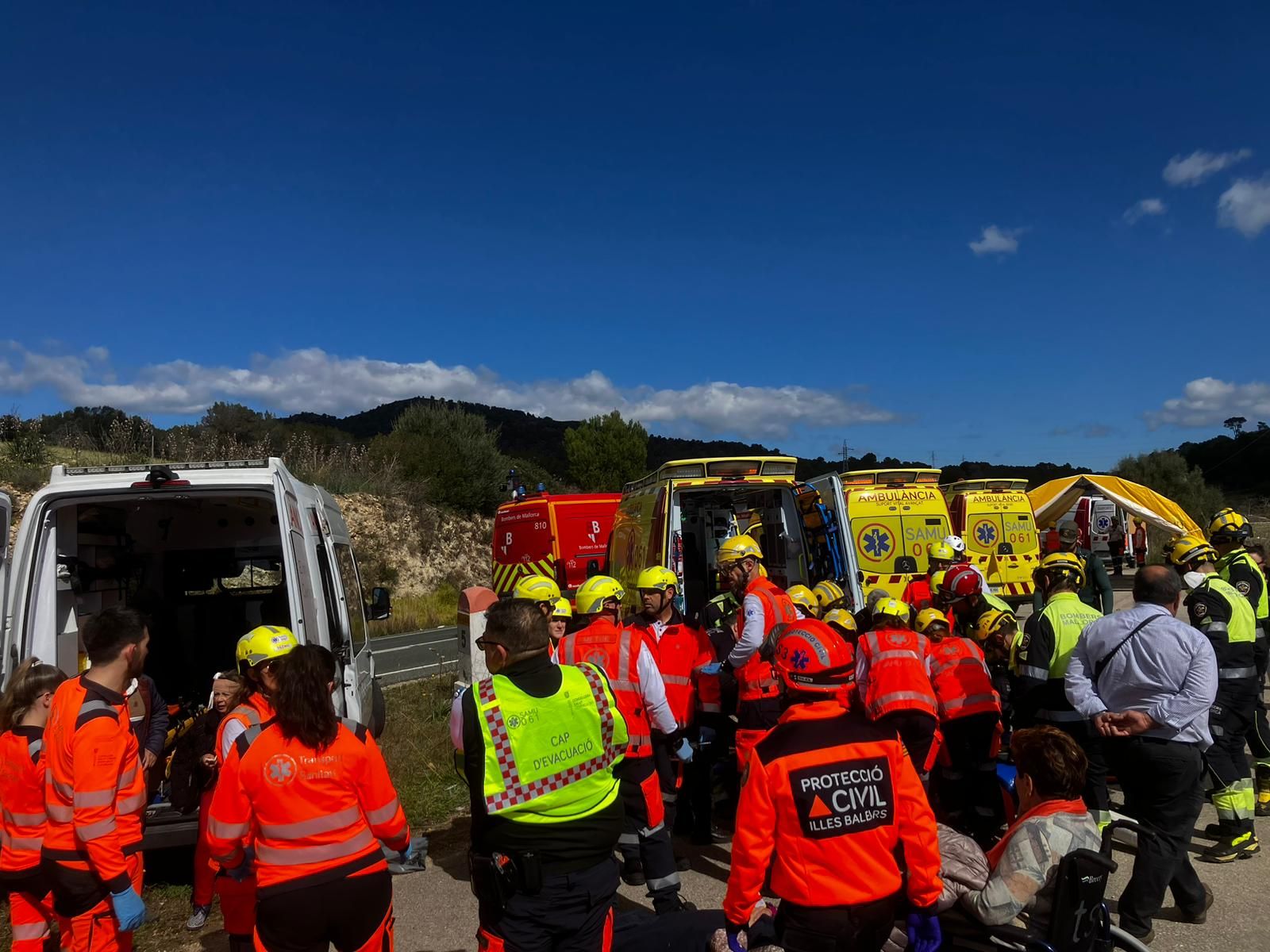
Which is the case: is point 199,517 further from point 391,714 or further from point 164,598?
point 391,714

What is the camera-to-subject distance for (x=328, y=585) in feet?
19.6

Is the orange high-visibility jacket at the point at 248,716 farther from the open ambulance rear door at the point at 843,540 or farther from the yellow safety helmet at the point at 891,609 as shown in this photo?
the open ambulance rear door at the point at 843,540

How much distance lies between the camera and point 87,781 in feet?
10.5

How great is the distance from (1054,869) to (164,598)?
25.5 feet

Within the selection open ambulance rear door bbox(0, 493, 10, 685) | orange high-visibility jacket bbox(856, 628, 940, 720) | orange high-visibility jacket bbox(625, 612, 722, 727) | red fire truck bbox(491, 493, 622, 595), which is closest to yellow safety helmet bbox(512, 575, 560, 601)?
orange high-visibility jacket bbox(625, 612, 722, 727)

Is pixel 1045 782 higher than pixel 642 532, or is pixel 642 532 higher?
pixel 642 532

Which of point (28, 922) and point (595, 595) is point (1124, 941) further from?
point (28, 922)

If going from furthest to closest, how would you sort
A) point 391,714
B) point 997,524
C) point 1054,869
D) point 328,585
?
point 997,524, point 391,714, point 328,585, point 1054,869

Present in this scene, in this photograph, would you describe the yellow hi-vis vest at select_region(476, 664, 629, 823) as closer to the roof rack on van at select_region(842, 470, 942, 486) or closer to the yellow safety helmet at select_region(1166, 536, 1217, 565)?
the yellow safety helmet at select_region(1166, 536, 1217, 565)

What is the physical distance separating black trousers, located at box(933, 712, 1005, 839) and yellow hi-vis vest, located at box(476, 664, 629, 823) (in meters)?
3.38

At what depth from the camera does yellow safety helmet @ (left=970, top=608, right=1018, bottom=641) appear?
6031 mm

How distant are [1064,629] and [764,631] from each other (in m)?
1.89

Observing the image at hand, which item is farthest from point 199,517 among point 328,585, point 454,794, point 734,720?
point 734,720

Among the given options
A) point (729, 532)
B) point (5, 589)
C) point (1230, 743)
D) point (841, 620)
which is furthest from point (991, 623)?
point (5, 589)
